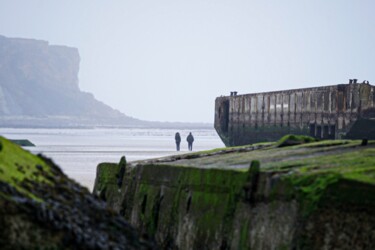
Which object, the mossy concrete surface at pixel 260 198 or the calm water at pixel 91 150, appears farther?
the calm water at pixel 91 150

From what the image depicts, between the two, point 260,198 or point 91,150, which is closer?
point 260,198

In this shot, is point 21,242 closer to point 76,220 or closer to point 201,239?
point 76,220

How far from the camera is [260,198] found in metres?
8.59

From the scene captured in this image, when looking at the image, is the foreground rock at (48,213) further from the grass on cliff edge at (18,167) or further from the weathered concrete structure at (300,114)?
the weathered concrete structure at (300,114)

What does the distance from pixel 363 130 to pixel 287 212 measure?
22057 millimetres

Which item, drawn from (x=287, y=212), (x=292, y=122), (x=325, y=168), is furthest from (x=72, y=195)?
(x=292, y=122)

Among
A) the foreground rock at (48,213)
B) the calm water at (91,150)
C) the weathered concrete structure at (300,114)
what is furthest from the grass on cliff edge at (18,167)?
the weathered concrete structure at (300,114)

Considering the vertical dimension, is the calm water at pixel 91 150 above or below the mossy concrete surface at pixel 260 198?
below

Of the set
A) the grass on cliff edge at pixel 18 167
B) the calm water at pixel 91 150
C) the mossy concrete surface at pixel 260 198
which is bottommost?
the calm water at pixel 91 150

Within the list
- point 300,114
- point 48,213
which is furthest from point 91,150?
point 48,213

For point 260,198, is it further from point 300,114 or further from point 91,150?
point 91,150

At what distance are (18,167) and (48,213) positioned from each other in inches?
31.2

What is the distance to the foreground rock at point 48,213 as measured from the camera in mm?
6699

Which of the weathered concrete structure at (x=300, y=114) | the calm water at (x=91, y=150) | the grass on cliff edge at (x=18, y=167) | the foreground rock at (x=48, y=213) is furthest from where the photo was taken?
the weathered concrete structure at (x=300, y=114)
